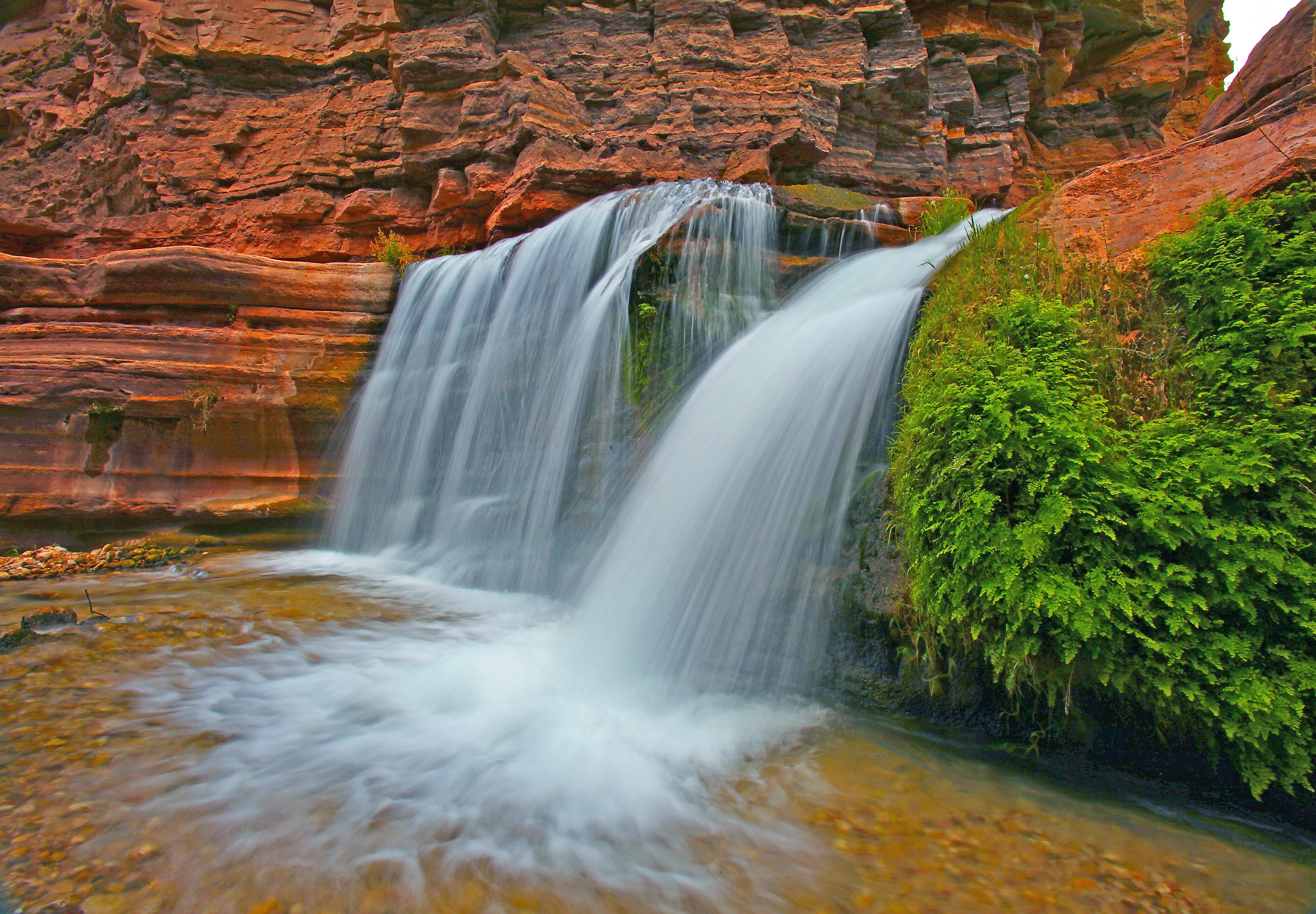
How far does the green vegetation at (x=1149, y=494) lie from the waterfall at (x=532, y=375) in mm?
2983

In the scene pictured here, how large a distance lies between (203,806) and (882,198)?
1298 cm

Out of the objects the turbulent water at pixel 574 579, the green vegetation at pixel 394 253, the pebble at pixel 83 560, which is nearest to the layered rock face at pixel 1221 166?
the turbulent water at pixel 574 579

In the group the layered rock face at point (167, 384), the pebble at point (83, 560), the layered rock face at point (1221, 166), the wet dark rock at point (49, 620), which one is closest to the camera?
the layered rock face at point (1221, 166)

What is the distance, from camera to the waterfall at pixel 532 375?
581cm

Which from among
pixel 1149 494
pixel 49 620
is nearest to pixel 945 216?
pixel 1149 494

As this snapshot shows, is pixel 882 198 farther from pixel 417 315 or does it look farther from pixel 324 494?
pixel 324 494

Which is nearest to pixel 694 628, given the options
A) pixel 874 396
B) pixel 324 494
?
pixel 874 396

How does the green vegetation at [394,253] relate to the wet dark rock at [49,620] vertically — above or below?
above

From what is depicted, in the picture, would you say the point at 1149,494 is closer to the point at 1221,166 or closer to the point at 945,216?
the point at 1221,166

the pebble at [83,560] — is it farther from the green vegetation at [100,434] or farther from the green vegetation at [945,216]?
the green vegetation at [945,216]

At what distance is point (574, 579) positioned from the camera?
17.3ft

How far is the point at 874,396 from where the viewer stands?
393cm

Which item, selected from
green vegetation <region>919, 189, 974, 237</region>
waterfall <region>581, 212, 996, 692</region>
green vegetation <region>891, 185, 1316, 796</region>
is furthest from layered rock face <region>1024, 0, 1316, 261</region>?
green vegetation <region>919, 189, 974, 237</region>

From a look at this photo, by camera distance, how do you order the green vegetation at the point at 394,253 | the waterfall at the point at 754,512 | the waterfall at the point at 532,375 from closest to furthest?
the waterfall at the point at 754,512 < the waterfall at the point at 532,375 < the green vegetation at the point at 394,253
